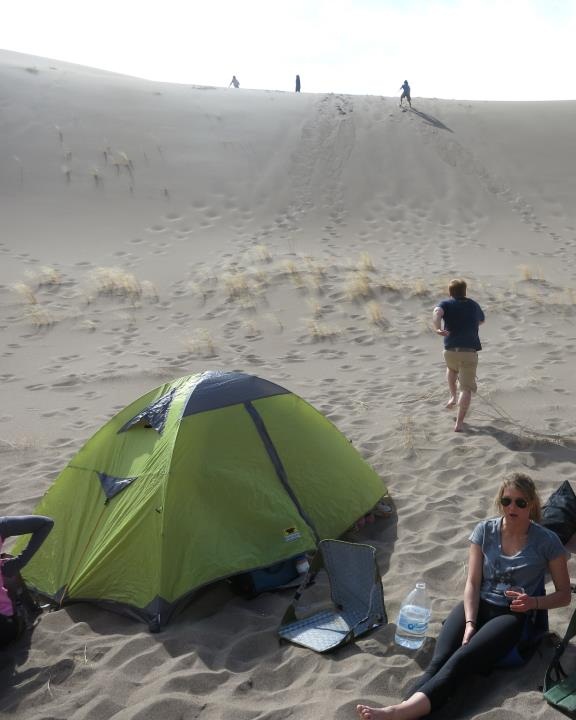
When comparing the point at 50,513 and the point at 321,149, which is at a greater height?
the point at 321,149

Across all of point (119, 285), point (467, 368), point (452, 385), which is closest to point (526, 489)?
point (467, 368)

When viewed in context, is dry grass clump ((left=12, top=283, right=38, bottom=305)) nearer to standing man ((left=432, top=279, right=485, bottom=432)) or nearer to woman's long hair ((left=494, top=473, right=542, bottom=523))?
standing man ((left=432, top=279, right=485, bottom=432))

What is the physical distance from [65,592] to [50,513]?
732mm

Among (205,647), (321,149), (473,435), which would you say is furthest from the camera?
(321,149)

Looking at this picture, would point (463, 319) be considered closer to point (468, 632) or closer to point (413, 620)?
point (413, 620)

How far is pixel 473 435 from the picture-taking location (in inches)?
286

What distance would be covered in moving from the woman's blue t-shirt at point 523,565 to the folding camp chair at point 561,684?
304 mm

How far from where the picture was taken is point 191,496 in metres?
4.86

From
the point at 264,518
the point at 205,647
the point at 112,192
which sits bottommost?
the point at 205,647

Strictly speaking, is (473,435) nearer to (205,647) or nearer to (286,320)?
(205,647)

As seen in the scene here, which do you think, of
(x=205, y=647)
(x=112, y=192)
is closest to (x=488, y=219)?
(x=112, y=192)

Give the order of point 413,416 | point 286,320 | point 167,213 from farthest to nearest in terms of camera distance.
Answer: point 167,213
point 286,320
point 413,416

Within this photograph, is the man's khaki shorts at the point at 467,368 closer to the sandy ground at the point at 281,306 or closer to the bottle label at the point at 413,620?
the sandy ground at the point at 281,306

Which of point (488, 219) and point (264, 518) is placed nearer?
point (264, 518)
